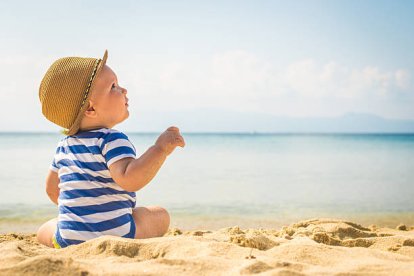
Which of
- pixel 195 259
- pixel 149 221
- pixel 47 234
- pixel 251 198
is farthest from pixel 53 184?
pixel 251 198

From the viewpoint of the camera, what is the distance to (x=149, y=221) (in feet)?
8.63

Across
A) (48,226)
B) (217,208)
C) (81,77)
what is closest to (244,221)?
(217,208)

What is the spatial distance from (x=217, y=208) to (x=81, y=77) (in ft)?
11.1

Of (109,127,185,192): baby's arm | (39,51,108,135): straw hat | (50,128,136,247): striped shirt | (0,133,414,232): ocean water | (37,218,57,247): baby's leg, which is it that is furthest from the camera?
(0,133,414,232): ocean water

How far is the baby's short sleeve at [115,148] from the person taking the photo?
2328 mm

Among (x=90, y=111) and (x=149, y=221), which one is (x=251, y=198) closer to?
(x=149, y=221)

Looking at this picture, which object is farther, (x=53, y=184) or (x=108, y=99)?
(x=53, y=184)

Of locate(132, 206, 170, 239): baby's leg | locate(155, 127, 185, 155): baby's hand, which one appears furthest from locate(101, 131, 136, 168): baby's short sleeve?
locate(132, 206, 170, 239): baby's leg

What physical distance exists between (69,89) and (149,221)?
0.84 metres

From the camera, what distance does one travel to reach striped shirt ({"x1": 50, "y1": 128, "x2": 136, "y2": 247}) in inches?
93.6

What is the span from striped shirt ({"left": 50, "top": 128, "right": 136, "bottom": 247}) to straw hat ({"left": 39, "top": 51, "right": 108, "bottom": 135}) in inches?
6.3

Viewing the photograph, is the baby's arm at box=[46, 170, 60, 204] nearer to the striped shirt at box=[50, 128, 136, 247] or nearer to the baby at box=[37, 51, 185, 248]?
the baby at box=[37, 51, 185, 248]

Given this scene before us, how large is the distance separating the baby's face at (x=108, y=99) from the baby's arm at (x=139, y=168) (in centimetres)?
34

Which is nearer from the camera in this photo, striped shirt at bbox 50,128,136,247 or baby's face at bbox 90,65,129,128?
striped shirt at bbox 50,128,136,247
